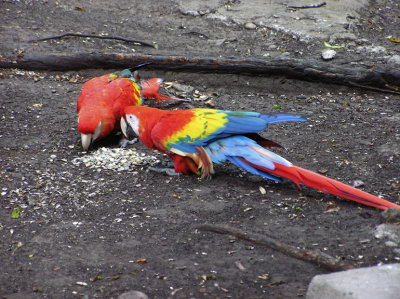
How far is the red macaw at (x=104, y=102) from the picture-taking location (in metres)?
3.23

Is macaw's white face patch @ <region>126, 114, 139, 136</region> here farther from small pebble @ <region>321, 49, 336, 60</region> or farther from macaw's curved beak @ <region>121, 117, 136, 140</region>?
small pebble @ <region>321, 49, 336, 60</region>

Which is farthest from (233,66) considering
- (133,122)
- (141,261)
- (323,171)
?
(141,261)

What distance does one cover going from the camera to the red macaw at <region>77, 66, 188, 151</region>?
3229 millimetres

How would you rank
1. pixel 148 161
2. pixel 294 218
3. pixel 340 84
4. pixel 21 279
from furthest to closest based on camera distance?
pixel 340 84, pixel 148 161, pixel 294 218, pixel 21 279

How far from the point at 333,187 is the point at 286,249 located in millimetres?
509

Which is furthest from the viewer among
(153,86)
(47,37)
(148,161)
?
(47,37)

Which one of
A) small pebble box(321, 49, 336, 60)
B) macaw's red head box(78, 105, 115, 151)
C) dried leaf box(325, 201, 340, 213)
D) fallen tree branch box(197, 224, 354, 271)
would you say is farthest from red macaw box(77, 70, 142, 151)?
small pebble box(321, 49, 336, 60)

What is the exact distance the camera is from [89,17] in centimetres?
531

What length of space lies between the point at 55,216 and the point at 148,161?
85cm

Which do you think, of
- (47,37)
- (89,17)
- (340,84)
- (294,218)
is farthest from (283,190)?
(89,17)

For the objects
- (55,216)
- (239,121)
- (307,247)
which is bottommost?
(55,216)

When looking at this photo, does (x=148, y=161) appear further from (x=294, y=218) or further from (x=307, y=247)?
(x=307, y=247)

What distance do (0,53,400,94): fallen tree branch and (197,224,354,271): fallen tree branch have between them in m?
2.24

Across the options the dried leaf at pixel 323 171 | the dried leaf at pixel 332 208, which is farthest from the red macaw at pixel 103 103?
the dried leaf at pixel 332 208
